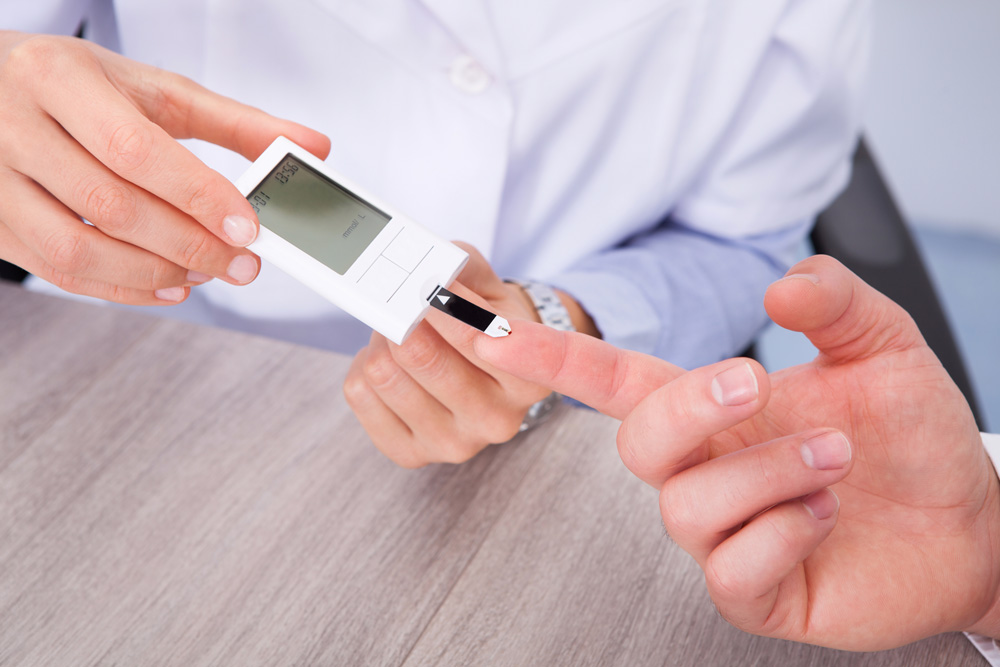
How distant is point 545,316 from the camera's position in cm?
63

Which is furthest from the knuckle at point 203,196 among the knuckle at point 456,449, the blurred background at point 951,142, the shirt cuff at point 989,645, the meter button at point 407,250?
the blurred background at point 951,142

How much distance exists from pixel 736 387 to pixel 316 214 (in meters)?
0.32

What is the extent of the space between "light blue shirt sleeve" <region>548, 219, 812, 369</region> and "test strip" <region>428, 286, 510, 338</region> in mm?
277

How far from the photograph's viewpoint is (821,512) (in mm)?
367

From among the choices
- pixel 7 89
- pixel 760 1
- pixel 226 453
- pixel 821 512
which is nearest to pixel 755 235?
pixel 760 1

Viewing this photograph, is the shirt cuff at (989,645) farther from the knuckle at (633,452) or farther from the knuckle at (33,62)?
the knuckle at (33,62)

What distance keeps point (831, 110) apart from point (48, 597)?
0.93 meters

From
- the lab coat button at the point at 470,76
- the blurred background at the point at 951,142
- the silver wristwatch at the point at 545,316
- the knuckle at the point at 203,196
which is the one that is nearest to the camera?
the knuckle at the point at 203,196

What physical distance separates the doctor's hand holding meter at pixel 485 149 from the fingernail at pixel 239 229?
0.04 metres

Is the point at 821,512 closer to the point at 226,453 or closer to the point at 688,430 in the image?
the point at 688,430

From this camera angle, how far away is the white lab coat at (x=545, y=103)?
2.30 ft

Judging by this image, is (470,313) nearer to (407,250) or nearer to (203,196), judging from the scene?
(407,250)

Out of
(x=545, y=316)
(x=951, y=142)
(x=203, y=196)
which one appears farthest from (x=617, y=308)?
(x=951, y=142)

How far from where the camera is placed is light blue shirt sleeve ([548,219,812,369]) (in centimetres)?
72
